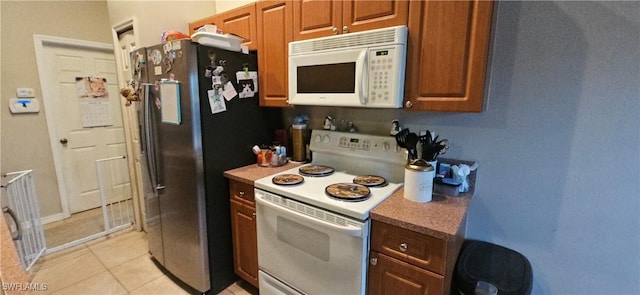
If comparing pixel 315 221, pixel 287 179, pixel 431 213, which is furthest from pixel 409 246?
pixel 287 179

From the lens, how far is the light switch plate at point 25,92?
2.67 m

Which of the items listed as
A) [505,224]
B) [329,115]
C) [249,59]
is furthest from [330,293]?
[249,59]

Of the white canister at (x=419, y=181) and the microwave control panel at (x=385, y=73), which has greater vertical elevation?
the microwave control panel at (x=385, y=73)

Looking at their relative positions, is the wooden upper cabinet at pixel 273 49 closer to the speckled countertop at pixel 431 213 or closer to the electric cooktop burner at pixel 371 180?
the electric cooktop burner at pixel 371 180

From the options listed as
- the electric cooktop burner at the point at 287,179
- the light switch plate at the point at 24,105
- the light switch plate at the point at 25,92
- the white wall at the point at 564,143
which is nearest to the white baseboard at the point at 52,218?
the light switch plate at the point at 24,105

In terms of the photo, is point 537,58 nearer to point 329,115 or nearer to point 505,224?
point 505,224

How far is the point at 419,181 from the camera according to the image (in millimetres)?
1363

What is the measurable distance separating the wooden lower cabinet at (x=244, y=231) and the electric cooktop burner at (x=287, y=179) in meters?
0.19

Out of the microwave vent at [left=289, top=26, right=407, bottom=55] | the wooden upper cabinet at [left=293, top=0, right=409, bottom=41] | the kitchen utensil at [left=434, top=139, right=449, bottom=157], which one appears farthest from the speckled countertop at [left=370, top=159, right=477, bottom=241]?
the wooden upper cabinet at [left=293, top=0, right=409, bottom=41]

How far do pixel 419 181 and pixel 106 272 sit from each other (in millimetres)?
2457

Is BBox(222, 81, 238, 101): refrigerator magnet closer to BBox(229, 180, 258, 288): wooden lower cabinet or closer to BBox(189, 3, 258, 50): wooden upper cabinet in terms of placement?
BBox(189, 3, 258, 50): wooden upper cabinet

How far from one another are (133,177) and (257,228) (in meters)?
1.87

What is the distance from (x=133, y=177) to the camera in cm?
284

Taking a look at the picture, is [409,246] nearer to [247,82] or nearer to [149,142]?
[247,82]
